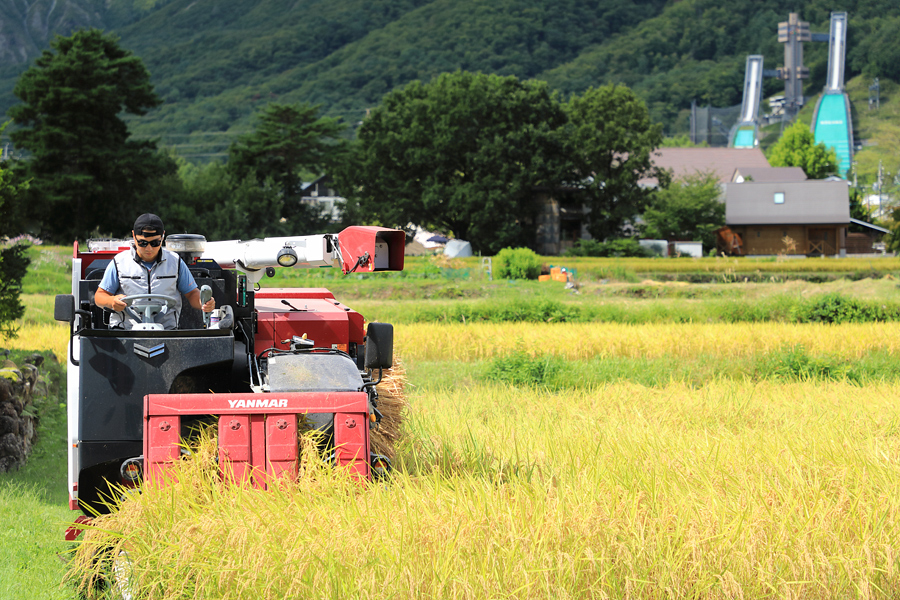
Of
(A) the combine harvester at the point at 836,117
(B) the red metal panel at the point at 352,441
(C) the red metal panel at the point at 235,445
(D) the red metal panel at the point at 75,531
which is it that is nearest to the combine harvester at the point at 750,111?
(A) the combine harvester at the point at 836,117

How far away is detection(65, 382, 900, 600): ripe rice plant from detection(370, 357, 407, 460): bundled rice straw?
0.88 ft

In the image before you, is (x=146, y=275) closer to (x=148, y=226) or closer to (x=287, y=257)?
(x=148, y=226)

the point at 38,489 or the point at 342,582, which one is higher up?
the point at 342,582

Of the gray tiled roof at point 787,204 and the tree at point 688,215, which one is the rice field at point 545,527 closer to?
the tree at point 688,215

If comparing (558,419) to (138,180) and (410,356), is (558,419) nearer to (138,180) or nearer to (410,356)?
(410,356)

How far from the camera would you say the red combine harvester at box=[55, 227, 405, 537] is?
5.39 meters

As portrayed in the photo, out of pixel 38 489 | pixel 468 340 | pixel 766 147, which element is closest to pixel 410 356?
pixel 468 340

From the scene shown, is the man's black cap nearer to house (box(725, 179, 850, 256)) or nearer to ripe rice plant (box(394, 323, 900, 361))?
ripe rice plant (box(394, 323, 900, 361))

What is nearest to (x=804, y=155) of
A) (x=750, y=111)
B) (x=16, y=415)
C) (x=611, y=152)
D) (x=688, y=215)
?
(x=688, y=215)

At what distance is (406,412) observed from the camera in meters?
8.65

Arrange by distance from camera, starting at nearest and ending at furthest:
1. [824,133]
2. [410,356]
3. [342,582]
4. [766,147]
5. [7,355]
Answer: [342,582], [7,355], [410,356], [824,133], [766,147]

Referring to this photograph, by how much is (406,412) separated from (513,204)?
47.4 metres

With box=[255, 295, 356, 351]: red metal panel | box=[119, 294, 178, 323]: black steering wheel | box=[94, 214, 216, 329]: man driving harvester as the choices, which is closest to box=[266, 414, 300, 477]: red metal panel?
box=[94, 214, 216, 329]: man driving harvester

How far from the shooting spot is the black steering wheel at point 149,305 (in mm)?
5945
